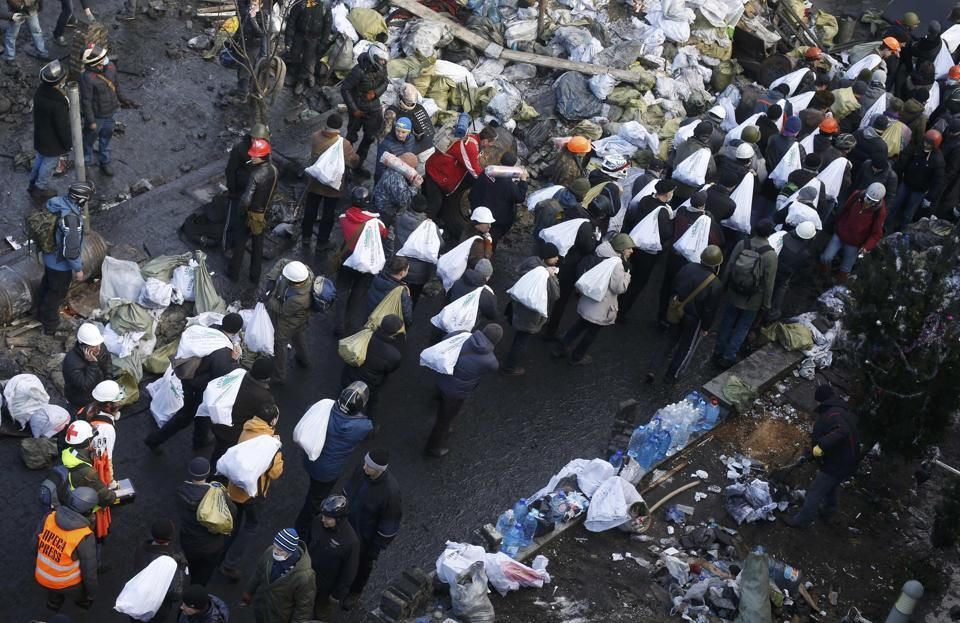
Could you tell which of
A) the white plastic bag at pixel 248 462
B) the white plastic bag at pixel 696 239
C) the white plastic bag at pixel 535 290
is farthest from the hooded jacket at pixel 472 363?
the white plastic bag at pixel 696 239

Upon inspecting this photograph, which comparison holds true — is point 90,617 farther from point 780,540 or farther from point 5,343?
point 780,540

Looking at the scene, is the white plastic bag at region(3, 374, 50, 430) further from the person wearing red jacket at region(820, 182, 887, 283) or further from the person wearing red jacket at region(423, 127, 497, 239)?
the person wearing red jacket at region(820, 182, 887, 283)

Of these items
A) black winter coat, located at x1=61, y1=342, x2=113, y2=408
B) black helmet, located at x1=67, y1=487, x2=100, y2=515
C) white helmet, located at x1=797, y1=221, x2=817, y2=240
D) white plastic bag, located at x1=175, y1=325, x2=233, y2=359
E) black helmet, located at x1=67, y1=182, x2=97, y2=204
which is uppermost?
white helmet, located at x1=797, y1=221, x2=817, y2=240

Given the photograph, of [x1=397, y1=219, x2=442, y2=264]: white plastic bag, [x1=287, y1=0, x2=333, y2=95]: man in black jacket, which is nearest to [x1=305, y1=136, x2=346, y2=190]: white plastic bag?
[x1=397, y1=219, x2=442, y2=264]: white plastic bag

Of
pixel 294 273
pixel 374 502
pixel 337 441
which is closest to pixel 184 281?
pixel 294 273

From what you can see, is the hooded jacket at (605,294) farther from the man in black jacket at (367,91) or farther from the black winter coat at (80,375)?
the black winter coat at (80,375)

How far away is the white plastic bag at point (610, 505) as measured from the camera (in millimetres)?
9734

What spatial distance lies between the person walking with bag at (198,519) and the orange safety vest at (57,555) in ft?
2.17

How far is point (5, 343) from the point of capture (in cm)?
1060

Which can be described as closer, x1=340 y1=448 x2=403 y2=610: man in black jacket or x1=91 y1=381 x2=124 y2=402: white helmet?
x1=340 y1=448 x2=403 y2=610: man in black jacket

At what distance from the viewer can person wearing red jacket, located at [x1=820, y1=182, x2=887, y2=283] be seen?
12.6 meters

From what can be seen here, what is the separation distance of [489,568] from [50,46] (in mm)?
9600

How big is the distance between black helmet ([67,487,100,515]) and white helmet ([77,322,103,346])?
1.69m

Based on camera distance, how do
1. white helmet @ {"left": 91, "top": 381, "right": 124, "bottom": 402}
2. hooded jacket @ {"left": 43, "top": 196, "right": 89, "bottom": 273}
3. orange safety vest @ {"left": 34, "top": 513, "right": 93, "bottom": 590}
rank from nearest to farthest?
1. orange safety vest @ {"left": 34, "top": 513, "right": 93, "bottom": 590}
2. white helmet @ {"left": 91, "top": 381, "right": 124, "bottom": 402}
3. hooded jacket @ {"left": 43, "top": 196, "right": 89, "bottom": 273}
